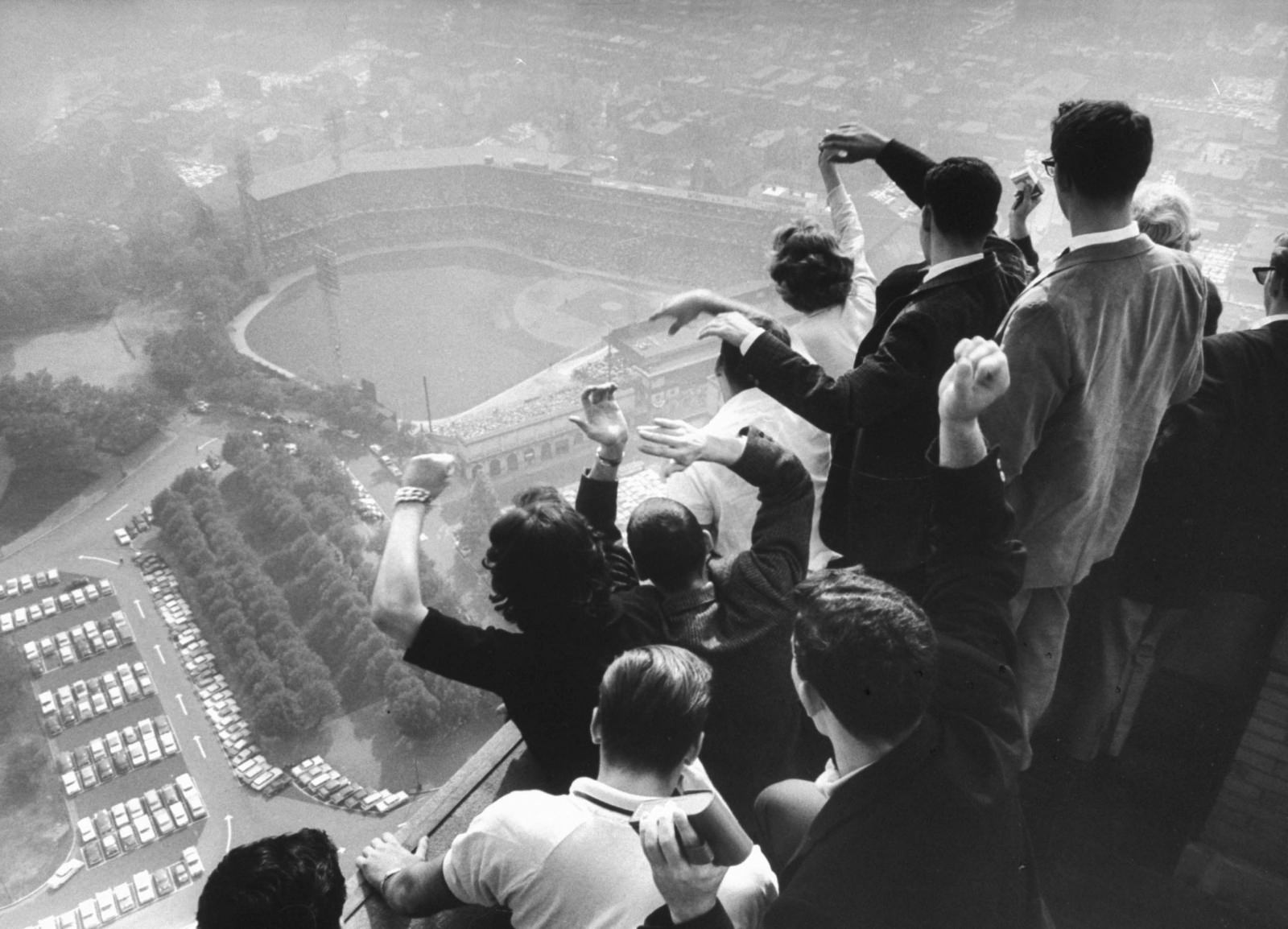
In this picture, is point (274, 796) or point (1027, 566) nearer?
point (1027, 566)

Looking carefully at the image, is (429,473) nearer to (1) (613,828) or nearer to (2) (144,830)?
(1) (613,828)

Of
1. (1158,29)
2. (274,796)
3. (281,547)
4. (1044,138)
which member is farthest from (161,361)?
(1158,29)

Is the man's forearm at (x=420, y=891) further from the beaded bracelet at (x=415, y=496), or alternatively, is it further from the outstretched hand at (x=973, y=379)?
the outstretched hand at (x=973, y=379)

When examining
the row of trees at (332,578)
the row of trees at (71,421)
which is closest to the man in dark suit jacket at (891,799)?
the row of trees at (332,578)

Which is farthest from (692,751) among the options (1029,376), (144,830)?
(144,830)

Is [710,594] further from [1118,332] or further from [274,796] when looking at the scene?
[274,796]

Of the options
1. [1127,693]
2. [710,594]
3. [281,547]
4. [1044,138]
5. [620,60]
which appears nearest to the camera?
[710,594]
